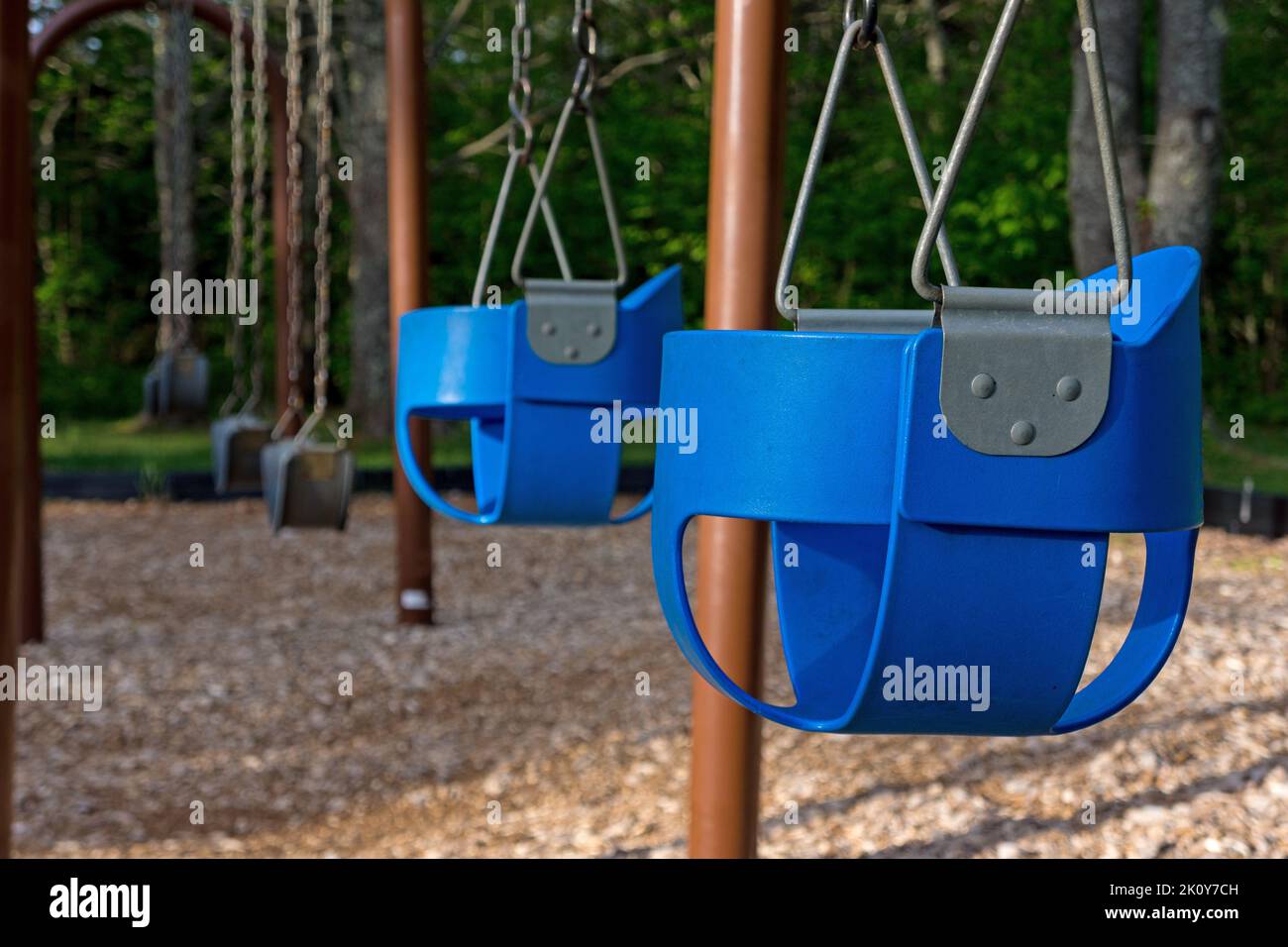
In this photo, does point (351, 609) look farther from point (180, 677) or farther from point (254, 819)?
point (254, 819)

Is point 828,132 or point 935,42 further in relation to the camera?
point 935,42

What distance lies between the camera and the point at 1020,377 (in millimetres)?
1022

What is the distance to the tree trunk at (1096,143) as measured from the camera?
7.98 metres

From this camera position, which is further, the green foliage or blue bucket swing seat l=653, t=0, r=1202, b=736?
the green foliage

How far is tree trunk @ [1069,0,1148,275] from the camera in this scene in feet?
26.2

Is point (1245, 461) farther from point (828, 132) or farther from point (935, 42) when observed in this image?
point (828, 132)

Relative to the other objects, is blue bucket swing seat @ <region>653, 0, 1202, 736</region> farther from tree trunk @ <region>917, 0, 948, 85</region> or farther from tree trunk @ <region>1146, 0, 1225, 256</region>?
tree trunk @ <region>917, 0, 948, 85</region>

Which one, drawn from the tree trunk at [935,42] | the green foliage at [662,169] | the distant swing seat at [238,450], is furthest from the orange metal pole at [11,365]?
the tree trunk at [935,42]

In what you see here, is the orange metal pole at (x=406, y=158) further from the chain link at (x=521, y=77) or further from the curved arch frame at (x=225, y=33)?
the chain link at (x=521, y=77)

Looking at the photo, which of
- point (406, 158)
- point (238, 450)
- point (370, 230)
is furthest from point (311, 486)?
point (370, 230)

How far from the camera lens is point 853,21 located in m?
1.19

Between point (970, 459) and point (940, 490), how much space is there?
0.03m

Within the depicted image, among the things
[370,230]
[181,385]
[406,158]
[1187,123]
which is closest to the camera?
[406,158]

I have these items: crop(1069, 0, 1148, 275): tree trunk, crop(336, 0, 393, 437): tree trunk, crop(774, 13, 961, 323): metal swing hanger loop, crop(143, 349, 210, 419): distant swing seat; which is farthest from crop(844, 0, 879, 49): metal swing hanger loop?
crop(336, 0, 393, 437): tree trunk
